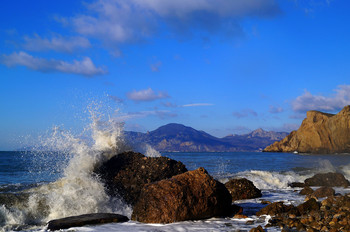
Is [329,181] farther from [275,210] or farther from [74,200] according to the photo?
[74,200]

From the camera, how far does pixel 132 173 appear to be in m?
7.52

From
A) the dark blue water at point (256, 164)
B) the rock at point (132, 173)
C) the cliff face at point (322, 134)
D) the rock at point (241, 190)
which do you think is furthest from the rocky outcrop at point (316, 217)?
the cliff face at point (322, 134)

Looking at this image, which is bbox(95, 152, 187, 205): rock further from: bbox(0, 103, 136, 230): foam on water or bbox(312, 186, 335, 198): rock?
bbox(312, 186, 335, 198): rock

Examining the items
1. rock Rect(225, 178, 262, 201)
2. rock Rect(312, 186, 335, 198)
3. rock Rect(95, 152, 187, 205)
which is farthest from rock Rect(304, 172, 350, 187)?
rock Rect(95, 152, 187, 205)

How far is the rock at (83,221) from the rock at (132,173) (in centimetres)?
141

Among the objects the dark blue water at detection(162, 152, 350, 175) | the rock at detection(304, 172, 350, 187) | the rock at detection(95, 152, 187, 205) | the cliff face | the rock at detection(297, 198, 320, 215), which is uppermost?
the cliff face

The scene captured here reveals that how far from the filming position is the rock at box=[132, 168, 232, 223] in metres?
5.71

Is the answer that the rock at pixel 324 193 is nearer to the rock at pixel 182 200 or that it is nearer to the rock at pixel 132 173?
the rock at pixel 182 200

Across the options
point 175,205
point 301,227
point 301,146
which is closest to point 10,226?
point 175,205

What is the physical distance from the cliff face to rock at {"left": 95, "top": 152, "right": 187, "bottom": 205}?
8955cm

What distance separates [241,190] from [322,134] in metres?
93.1

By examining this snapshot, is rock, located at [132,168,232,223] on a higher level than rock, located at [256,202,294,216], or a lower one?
higher

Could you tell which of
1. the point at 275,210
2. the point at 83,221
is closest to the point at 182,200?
the point at 83,221

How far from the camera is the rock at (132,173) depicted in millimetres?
7371
